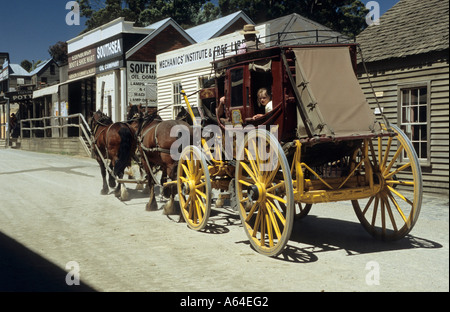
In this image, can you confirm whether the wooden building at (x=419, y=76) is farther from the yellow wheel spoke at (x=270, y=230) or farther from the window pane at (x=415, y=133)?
the yellow wheel spoke at (x=270, y=230)

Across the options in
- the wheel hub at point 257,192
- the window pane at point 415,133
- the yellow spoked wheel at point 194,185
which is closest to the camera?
the wheel hub at point 257,192

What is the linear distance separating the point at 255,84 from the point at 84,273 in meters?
3.31

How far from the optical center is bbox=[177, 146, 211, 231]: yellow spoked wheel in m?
7.81

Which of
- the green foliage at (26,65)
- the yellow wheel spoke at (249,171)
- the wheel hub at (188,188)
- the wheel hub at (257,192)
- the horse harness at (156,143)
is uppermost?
the green foliage at (26,65)

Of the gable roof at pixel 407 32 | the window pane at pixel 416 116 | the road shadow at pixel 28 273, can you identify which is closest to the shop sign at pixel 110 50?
the gable roof at pixel 407 32

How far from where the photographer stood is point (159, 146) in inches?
382

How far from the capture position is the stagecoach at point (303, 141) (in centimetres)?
621

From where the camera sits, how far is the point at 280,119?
6711 mm

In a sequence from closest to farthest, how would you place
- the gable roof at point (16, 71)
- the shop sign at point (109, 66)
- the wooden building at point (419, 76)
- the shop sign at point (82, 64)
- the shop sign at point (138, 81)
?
the wooden building at point (419, 76) < the shop sign at point (138, 81) < the shop sign at point (109, 66) < the shop sign at point (82, 64) < the gable roof at point (16, 71)

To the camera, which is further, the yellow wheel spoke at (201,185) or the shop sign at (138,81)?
the shop sign at (138,81)

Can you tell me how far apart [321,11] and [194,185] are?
35.0m

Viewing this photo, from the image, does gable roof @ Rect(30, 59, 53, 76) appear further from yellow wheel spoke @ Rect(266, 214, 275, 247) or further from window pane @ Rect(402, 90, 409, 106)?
yellow wheel spoke @ Rect(266, 214, 275, 247)

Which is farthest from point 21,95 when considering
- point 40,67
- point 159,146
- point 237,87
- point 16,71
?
point 16,71

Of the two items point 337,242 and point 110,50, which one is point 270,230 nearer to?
point 337,242
